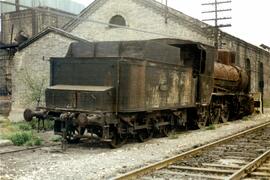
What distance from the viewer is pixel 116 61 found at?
11.1 m

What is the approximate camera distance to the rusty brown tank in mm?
18791

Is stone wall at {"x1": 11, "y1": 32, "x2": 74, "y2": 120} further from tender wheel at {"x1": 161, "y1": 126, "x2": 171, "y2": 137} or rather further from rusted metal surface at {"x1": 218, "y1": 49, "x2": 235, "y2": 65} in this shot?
tender wheel at {"x1": 161, "y1": 126, "x2": 171, "y2": 137}

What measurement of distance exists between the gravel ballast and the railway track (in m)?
0.50

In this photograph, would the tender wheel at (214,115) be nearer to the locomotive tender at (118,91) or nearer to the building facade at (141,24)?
the locomotive tender at (118,91)

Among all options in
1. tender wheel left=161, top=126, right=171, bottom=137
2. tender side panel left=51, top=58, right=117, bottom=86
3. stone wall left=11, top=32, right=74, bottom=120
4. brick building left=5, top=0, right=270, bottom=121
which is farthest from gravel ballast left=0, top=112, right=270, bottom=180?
stone wall left=11, top=32, right=74, bottom=120

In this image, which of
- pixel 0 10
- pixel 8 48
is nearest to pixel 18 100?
pixel 8 48

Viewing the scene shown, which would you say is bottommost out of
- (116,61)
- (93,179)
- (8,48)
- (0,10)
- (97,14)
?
(93,179)

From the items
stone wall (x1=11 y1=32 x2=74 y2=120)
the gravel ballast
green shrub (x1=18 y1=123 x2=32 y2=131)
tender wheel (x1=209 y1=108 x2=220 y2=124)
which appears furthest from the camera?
stone wall (x1=11 y1=32 x2=74 y2=120)

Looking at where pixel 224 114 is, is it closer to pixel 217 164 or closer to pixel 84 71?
pixel 84 71

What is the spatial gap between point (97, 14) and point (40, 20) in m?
10.00

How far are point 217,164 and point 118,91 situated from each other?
312 centimetres

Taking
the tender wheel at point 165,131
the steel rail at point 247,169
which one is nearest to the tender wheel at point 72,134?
the tender wheel at point 165,131

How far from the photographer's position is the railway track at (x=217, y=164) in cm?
786

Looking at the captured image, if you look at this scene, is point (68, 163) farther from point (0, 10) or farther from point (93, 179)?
point (0, 10)
